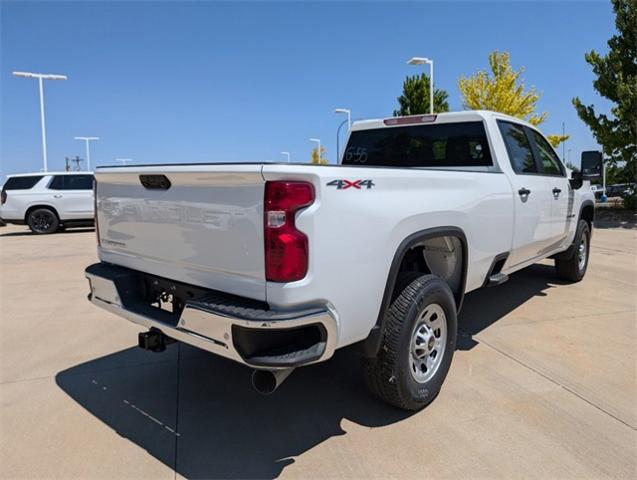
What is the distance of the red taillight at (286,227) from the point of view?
2.23 metres

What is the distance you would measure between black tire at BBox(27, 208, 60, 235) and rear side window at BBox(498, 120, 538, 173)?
46.1 feet

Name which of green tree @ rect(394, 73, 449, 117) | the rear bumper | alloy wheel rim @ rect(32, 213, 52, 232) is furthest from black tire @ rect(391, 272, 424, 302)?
green tree @ rect(394, 73, 449, 117)

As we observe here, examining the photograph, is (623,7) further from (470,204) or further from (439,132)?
(470,204)

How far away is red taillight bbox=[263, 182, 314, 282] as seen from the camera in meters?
2.23

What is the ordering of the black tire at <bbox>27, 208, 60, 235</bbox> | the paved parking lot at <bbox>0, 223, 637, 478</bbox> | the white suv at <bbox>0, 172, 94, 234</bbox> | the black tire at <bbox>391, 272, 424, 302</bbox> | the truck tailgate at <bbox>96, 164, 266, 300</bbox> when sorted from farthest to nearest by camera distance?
the black tire at <bbox>27, 208, 60, 235</bbox>, the white suv at <bbox>0, 172, 94, 234</bbox>, the black tire at <bbox>391, 272, 424, 302</bbox>, the paved parking lot at <bbox>0, 223, 637, 478</bbox>, the truck tailgate at <bbox>96, 164, 266, 300</bbox>

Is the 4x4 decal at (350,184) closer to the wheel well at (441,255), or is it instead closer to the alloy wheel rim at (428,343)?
the wheel well at (441,255)

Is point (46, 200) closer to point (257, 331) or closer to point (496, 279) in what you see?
point (496, 279)

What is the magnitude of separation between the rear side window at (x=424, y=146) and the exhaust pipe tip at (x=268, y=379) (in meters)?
2.82

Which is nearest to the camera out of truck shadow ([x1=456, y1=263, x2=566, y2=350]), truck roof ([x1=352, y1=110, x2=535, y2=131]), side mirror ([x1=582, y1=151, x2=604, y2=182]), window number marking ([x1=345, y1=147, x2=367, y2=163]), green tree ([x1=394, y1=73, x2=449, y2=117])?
truck roof ([x1=352, y1=110, x2=535, y2=131])

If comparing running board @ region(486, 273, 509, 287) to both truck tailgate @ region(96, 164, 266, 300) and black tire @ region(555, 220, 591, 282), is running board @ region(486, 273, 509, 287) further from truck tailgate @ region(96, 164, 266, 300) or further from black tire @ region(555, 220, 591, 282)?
black tire @ region(555, 220, 591, 282)

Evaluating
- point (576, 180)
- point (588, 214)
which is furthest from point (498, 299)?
point (588, 214)

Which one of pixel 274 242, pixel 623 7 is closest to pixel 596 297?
pixel 274 242

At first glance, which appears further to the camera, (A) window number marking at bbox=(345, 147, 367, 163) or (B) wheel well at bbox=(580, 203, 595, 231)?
(B) wheel well at bbox=(580, 203, 595, 231)

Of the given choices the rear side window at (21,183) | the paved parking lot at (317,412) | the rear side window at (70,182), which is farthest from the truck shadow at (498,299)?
the rear side window at (21,183)
